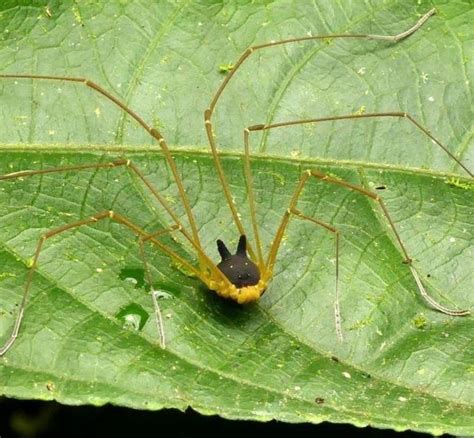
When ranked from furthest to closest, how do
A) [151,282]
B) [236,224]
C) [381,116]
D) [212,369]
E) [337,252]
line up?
[381,116] < [236,224] < [337,252] < [151,282] < [212,369]

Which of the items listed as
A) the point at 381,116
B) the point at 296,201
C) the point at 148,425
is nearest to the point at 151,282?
the point at 296,201

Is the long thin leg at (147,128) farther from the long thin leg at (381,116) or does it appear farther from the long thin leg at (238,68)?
the long thin leg at (381,116)

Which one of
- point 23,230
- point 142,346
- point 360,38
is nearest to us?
point 142,346

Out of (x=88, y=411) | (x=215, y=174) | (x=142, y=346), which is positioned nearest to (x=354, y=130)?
(x=215, y=174)

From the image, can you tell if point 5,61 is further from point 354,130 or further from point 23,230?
point 354,130

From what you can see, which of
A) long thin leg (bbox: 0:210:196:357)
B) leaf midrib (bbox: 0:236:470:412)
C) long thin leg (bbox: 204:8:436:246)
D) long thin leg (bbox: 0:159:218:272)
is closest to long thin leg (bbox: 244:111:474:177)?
long thin leg (bbox: 204:8:436:246)

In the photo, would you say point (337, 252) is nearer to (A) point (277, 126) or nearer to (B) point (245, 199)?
(B) point (245, 199)
